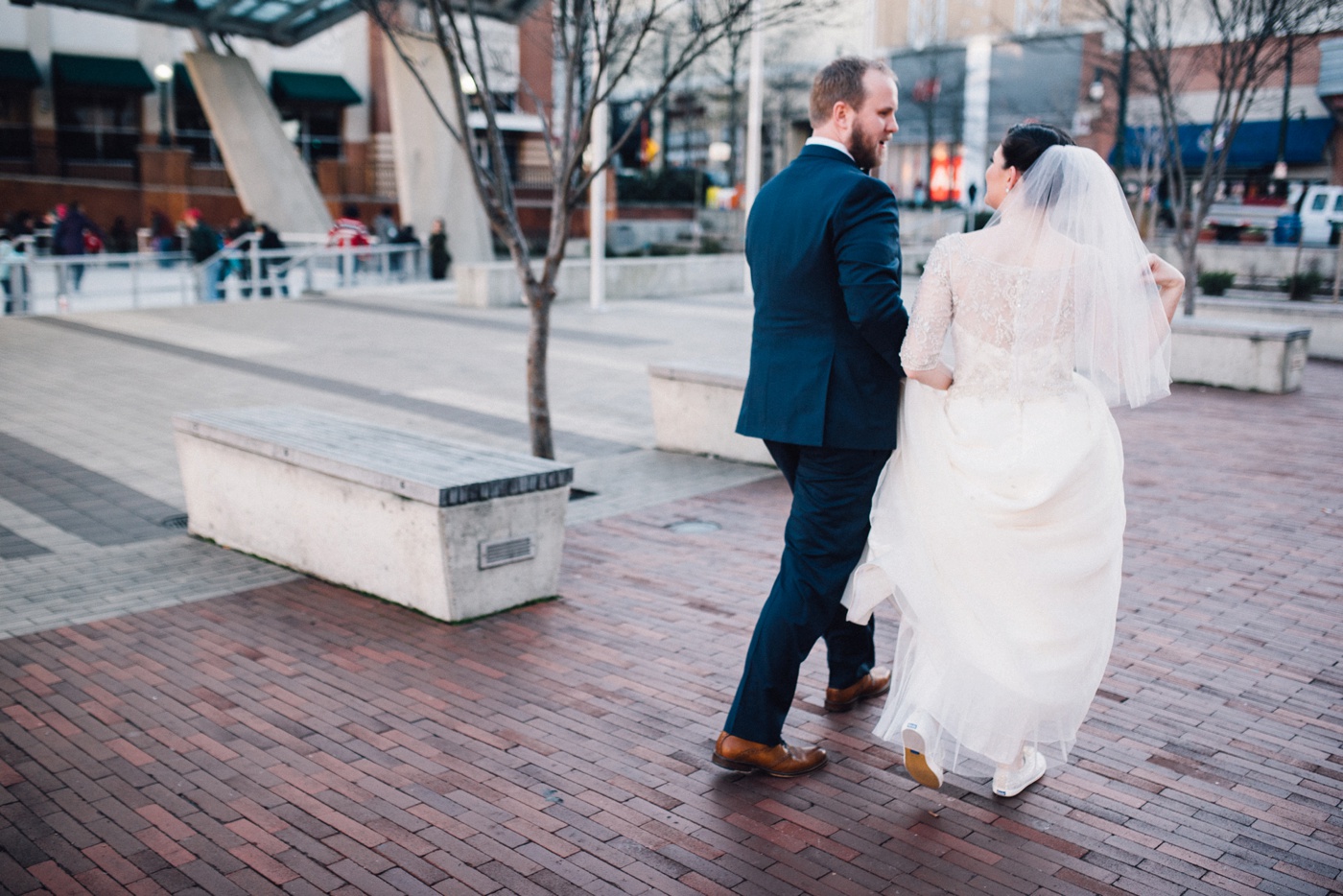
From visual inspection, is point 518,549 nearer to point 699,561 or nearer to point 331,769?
point 699,561

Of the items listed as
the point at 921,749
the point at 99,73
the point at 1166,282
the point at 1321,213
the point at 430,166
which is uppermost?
the point at 99,73

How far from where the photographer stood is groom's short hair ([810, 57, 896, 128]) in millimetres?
3598

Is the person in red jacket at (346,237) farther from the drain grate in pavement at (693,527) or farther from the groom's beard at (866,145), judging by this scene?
the groom's beard at (866,145)

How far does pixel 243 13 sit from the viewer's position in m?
26.7

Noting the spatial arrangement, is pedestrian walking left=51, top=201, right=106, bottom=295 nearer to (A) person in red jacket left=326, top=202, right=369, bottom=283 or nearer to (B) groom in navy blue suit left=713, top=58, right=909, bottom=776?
(A) person in red jacket left=326, top=202, right=369, bottom=283

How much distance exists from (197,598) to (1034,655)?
13.3ft

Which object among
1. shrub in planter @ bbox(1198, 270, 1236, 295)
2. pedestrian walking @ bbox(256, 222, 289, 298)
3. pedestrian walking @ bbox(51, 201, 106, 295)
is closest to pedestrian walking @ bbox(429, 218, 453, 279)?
pedestrian walking @ bbox(256, 222, 289, 298)

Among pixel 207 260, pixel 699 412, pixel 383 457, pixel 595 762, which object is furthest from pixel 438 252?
pixel 595 762

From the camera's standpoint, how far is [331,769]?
388 cm

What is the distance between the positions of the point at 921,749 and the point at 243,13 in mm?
27719

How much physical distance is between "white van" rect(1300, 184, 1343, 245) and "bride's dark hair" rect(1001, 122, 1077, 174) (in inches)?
1223

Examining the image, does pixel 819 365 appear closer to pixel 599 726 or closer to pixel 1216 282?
pixel 599 726

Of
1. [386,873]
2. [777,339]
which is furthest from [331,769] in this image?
[777,339]

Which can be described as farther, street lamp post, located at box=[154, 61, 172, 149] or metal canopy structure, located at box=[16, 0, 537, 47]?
street lamp post, located at box=[154, 61, 172, 149]
